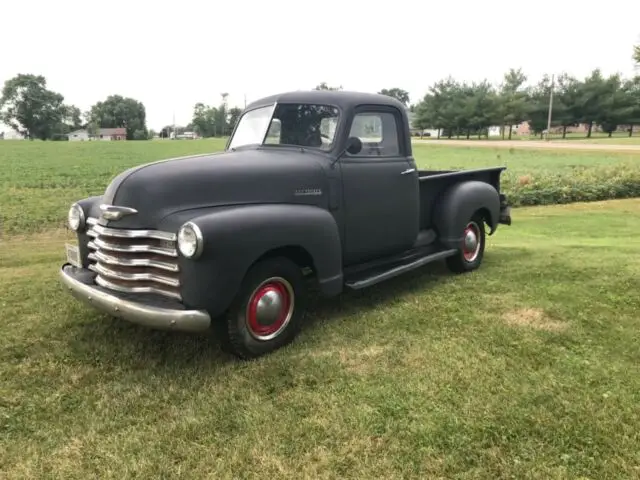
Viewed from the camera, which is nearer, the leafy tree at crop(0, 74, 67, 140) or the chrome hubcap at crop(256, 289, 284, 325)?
the chrome hubcap at crop(256, 289, 284, 325)

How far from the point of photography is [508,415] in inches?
121

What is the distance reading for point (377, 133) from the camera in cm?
515

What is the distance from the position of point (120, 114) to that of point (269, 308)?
129 m

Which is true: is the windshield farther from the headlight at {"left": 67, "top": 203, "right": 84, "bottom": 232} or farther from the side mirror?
the headlight at {"left": 67, "top": 203, "right": 84, "bottom": 232}

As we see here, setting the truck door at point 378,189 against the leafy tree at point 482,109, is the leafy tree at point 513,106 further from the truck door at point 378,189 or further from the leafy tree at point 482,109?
the truck door at point 378,189

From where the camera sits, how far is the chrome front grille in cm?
356

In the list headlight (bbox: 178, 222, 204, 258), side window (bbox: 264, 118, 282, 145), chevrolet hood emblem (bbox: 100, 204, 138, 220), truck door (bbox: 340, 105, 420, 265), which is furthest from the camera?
side window (bbox: 264, 118, 282, 145)

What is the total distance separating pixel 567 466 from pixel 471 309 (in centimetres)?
236

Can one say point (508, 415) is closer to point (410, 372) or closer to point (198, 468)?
point (410, 372)

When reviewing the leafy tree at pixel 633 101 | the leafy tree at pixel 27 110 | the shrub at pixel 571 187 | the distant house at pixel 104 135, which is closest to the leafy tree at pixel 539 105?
the leafy tree at pixel 633 101

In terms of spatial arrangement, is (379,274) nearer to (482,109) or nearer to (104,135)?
(482,109)

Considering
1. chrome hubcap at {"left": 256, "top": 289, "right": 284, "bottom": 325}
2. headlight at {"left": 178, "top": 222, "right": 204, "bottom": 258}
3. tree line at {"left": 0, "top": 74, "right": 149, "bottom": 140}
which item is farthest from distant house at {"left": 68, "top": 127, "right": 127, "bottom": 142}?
headlight at {"left": 178, "top": 222, "right": 204, "bottom": 258}

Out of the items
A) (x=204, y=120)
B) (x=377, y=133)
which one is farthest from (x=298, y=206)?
(x=204, y=120)

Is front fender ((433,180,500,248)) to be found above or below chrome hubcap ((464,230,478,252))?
above
